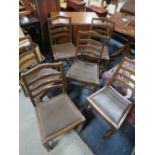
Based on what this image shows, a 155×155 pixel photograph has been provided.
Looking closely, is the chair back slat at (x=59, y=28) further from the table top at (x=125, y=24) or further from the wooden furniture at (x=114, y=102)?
the wooden furniture at (x=114, y=102)

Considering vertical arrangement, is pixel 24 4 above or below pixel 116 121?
above

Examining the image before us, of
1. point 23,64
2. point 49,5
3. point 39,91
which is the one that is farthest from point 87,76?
point 49,5

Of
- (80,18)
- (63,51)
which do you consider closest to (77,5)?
(80,18)

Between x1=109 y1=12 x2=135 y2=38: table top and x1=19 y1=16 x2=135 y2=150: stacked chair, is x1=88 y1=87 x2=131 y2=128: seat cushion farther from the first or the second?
x1=109 y1=12 x2=135 y2=38: table top

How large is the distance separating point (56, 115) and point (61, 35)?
142 cm

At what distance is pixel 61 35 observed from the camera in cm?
237

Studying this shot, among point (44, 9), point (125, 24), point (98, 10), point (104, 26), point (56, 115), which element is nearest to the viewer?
point (56, 115)

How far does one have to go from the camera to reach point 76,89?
2.27 metres

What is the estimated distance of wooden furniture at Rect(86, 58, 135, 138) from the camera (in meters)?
1.51

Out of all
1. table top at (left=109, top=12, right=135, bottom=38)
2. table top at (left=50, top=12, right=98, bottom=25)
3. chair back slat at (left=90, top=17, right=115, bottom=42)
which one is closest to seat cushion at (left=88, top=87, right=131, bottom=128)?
chair back slat at (left=90, top=17, right=115, bottom=42)

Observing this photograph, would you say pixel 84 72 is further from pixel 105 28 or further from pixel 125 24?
pixel 125 24
